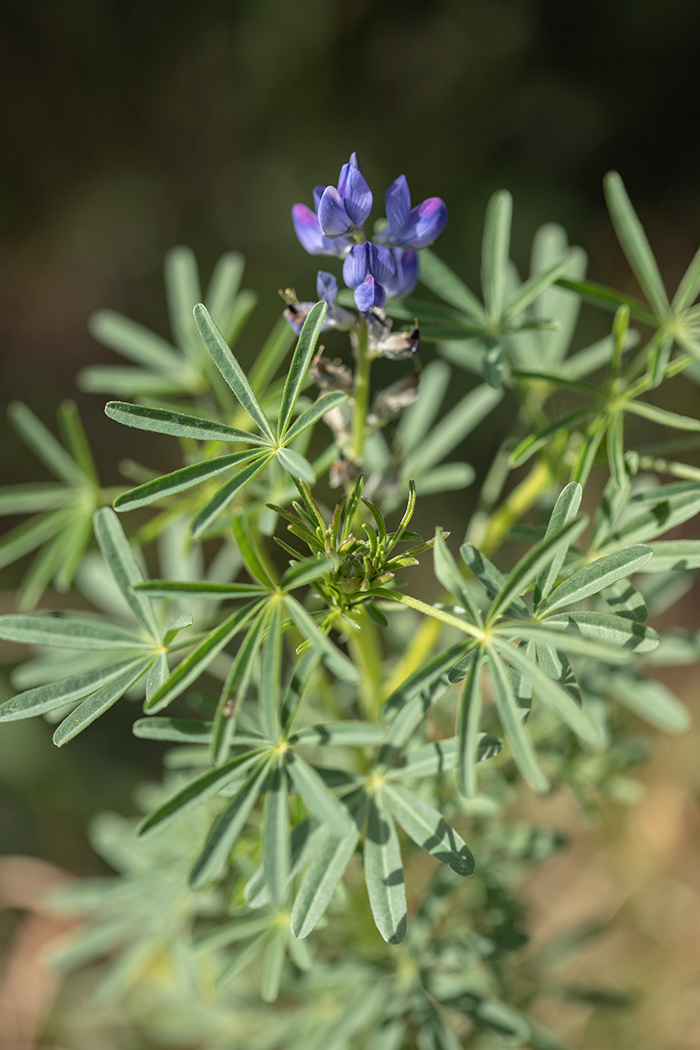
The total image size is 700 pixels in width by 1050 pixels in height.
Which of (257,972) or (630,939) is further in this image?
(630,939)

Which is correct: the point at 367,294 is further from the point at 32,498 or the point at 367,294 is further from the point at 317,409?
the point at 32,498

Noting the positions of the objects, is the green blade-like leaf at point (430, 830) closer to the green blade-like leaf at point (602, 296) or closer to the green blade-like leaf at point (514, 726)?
the green blade-like leaf at point (514, 726)

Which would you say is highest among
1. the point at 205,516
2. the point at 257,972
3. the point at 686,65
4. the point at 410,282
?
the point at 686,65

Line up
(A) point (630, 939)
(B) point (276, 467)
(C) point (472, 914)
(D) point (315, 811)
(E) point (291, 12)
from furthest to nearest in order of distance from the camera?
(E) point (291, 12) < (A) point (630, 939) < (C) point (472, 914) < (B) point (276, 467) < (D) point (315, 811)

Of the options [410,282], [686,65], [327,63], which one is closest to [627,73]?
[686,65]

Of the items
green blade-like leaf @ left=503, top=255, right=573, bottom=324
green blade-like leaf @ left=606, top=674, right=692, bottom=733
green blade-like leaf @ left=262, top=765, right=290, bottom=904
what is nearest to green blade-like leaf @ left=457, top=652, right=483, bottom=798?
green blade-like leaf @ left=262, top=765, right=290, bottom=904

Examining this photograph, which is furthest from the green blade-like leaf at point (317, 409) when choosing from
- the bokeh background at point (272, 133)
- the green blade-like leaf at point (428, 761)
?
the bokeh background at point (272, 133)

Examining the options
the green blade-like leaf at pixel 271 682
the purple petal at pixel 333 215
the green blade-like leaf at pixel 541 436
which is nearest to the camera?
the green blade-like leaf at pixel 271 682

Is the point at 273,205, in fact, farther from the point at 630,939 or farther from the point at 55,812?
the point at 630,939
